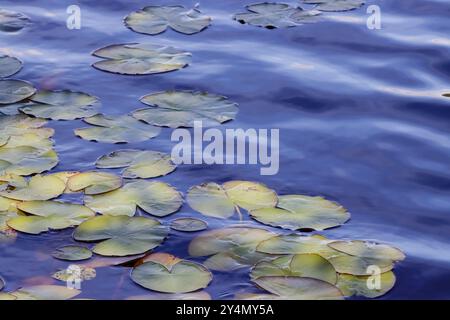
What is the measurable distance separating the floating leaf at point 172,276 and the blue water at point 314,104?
0.15 ft

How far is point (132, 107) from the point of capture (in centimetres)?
418

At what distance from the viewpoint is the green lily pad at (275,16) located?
5062 millimetres

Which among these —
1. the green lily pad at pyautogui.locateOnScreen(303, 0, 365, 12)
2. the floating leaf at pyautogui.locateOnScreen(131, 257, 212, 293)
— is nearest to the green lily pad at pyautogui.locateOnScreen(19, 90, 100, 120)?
the floating leaf at pyautogui.locateOnScreen(131, 257, 212, 293)

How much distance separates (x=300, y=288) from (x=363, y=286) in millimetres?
229

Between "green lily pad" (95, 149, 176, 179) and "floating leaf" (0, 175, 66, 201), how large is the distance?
0.75 ft

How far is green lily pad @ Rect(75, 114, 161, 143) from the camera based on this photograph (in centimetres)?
389

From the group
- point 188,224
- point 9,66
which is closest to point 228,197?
point 188,224

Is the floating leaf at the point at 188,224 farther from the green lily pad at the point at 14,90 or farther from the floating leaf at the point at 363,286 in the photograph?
the green lily pad at the point at 14,90

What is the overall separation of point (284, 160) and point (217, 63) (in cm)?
102

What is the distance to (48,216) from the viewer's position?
11.0 feet

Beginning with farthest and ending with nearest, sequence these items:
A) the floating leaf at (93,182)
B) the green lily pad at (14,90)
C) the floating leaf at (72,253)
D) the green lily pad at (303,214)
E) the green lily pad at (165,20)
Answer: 1. the green lily pad at (165,20)
2. the green lily pad at (14,90)
3. the floating leaf at (93,182)
4. the green lily pad at (303,214)
5. the floating leaf at (72,253)

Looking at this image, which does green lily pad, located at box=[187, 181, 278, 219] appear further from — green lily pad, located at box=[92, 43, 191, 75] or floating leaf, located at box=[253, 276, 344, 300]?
green lily pad, located at box=[92, 43, 191, 75]

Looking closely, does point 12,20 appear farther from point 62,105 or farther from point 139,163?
point 139,163

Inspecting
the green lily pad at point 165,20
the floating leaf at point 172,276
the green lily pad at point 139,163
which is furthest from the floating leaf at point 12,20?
the floating leaf at point 172,276
